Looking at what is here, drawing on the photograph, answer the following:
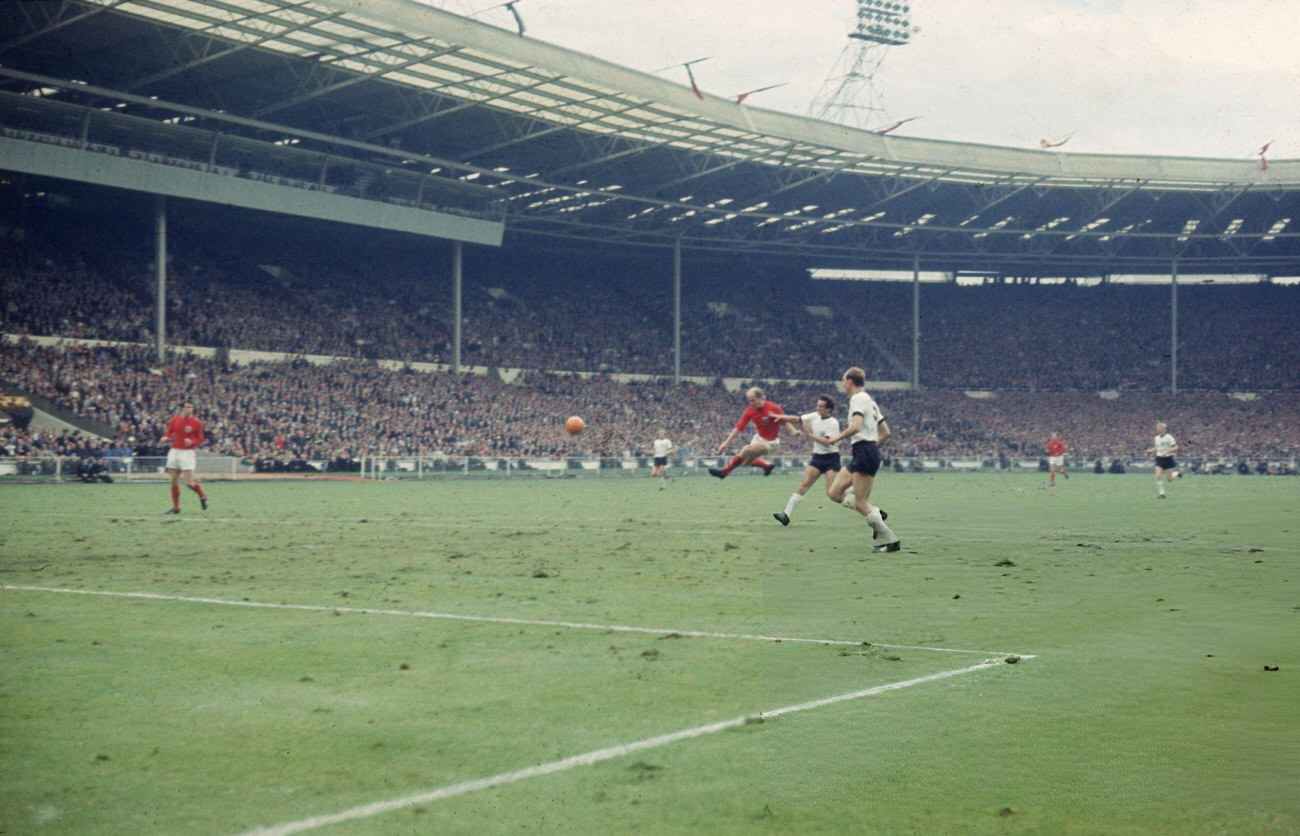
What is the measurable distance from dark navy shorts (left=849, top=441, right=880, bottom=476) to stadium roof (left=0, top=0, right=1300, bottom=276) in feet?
110

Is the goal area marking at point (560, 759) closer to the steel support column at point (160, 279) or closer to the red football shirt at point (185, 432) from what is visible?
the red football shirt at point (185, 432)

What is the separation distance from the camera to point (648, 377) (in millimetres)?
74375

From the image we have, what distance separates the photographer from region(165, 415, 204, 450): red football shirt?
75.5ft

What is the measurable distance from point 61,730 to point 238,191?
170ft

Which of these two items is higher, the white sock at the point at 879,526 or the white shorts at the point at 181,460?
the white shorts at the point at 181,460

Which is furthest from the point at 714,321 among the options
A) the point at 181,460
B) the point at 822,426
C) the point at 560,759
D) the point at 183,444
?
the point at 560,759

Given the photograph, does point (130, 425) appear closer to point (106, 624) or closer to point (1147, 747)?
point (106, 624)

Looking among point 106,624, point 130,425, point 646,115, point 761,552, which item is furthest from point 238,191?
point 106,624

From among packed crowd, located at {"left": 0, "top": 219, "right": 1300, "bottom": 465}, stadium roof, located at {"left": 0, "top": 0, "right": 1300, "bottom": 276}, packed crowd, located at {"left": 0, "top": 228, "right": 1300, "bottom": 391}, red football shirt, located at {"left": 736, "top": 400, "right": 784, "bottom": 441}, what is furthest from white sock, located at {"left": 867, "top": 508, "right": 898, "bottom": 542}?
packed crowd, located at {"left": 0, "top": 228, "right": 1300, "bottom": 391}

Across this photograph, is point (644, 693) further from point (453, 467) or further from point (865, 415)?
point (453, 467)

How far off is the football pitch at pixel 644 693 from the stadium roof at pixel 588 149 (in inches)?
1400

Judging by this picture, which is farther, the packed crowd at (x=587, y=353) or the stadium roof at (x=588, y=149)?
the packed crowd at (x=587, y=353)

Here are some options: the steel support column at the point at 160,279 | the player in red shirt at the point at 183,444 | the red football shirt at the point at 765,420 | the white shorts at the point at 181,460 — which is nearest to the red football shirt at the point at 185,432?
the player in red shirt at the point at 183,444

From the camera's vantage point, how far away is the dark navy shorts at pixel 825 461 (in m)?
19.1
